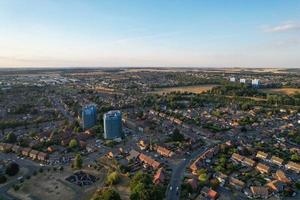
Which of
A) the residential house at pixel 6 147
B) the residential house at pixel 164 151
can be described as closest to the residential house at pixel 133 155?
the residential house at pixel 164 151

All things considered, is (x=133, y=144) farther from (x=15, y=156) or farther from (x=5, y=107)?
(x=5, y=107)

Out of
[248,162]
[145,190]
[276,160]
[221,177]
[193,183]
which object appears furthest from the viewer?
[276,160]

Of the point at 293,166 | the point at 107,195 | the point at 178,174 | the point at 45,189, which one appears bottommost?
the point at 45,189

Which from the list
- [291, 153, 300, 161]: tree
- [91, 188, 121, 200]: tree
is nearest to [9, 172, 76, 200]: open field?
[91, 188, 121, 200]: tree

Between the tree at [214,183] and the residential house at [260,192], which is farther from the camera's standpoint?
the tree at [214,183]

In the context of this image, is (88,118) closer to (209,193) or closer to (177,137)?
(177,137)

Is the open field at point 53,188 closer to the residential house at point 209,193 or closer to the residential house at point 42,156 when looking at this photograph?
the residential house at point 42,156

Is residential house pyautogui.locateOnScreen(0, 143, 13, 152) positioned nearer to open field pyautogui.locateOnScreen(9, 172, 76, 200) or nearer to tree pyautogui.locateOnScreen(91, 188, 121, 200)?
open field pyautogui.locateOnScreen(9, 172, 76, 200)

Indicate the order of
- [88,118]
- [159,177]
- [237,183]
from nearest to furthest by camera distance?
[159,177]
[237,183]
[88,118]

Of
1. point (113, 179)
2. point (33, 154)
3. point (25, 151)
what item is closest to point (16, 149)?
point (25, 151)
